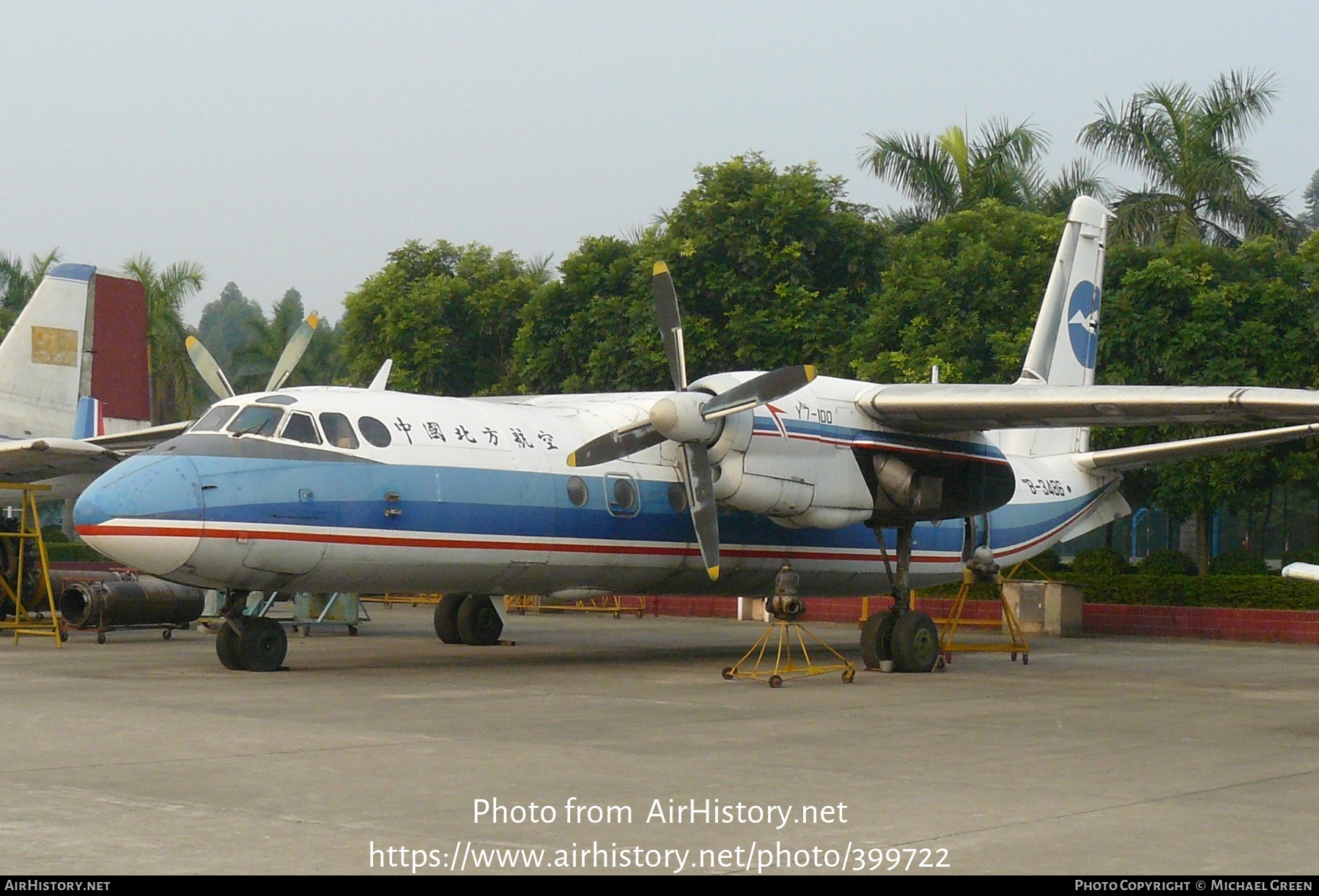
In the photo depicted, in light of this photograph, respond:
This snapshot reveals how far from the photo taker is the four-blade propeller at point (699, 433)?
1755cm

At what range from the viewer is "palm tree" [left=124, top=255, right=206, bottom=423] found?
191 ft

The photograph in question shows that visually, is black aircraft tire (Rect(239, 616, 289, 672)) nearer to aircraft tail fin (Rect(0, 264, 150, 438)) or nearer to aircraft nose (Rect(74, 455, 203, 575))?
aircraft nose (Rect(74, 455, 203, 575))

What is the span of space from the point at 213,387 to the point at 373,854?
14978 millimetres

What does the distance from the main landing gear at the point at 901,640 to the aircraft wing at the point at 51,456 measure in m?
12.0

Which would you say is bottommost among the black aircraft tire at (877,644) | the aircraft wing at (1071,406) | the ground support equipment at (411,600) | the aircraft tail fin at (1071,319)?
the ground support equipment at (411,600)

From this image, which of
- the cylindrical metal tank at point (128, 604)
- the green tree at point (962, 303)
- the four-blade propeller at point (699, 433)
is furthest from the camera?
the green tree at point (962, 303)

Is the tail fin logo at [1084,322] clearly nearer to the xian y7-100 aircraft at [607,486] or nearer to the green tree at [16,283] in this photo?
the xian y7-100 aircraft at [607,486]

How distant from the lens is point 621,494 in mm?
19172

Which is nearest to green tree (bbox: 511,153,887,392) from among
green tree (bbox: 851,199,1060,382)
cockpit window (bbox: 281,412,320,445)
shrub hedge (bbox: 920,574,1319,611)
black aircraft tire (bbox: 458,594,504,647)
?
green tree (bbox: 851,199,1060,382)

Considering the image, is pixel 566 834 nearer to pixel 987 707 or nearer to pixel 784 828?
pixel 784 828

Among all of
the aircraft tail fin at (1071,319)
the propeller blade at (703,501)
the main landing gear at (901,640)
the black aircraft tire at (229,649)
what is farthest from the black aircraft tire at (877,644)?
the black aircraft tire at (229,649)

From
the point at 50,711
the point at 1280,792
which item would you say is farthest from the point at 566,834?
the point at 50,711

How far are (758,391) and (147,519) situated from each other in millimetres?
7151

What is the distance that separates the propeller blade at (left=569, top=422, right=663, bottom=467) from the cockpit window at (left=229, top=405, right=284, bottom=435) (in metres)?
3.57
